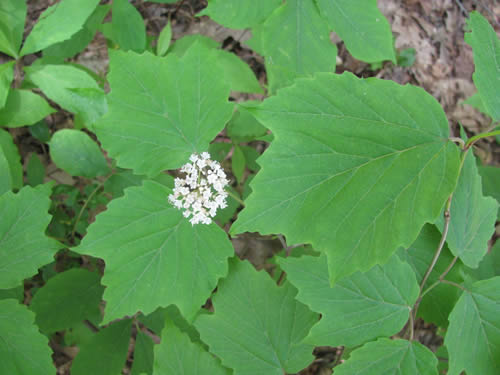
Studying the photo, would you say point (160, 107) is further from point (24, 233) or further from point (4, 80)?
point (4, 80)

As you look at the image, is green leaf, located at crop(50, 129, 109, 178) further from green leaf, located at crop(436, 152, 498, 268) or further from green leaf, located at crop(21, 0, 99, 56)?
green leaf, located at crop(436, 152, 498, 268)

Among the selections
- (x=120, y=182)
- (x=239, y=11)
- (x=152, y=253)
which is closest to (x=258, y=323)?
(x=152, y=253)

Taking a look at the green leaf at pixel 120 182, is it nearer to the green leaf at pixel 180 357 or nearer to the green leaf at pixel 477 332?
the green leaf at pixel 180 357

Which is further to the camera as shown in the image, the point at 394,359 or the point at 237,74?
the point at 237,74

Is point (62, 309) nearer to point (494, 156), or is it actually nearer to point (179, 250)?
point (179, 250)

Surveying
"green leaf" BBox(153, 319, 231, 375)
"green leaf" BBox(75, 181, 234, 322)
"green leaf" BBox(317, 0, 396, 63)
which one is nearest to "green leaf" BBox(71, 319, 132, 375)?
"green leaf" BBox(153, 319, 231, 375)
